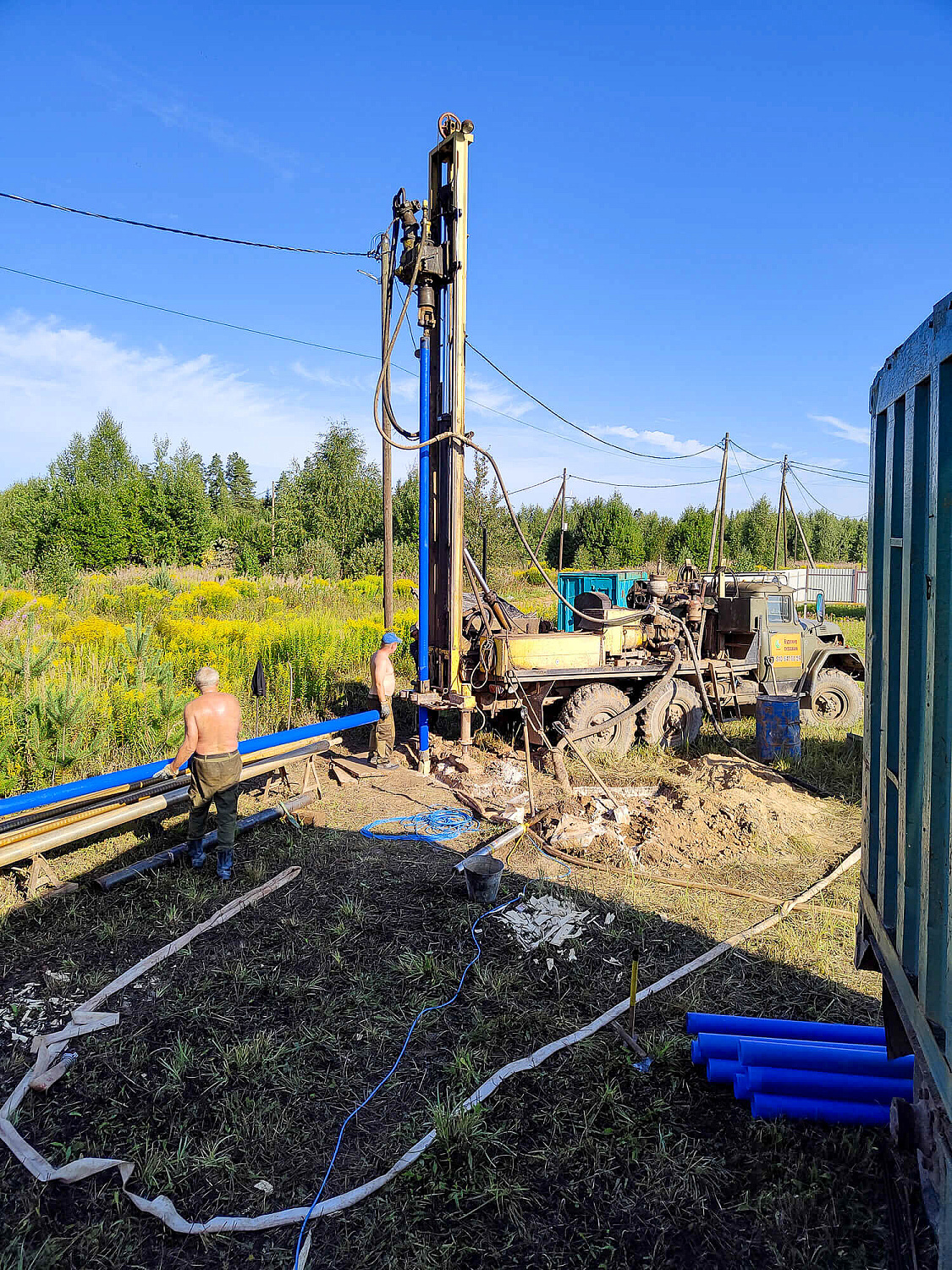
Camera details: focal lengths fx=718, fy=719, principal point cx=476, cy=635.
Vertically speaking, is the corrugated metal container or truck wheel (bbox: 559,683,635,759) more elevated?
the corrugated metal container

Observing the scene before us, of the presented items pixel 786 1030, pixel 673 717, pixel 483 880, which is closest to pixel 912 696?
pixel 786 1030

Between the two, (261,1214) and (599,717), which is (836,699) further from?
(261,1214)

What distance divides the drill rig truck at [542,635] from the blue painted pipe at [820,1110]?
495 cm

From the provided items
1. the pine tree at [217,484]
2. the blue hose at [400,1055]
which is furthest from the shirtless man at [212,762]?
the pine tree at [217,484]

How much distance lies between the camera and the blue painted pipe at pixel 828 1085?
2891 millimetres

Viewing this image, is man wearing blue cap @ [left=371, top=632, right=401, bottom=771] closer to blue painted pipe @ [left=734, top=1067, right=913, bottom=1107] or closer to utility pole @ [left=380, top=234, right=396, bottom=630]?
utility pole @ [left=380, top=234, right=396, bottom=630]

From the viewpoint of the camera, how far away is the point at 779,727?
8.23m

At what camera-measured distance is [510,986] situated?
3.99 meters

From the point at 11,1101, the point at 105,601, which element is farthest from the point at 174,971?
the point at 105,601

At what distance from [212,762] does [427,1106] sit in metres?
3.04

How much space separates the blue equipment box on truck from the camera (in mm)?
1942

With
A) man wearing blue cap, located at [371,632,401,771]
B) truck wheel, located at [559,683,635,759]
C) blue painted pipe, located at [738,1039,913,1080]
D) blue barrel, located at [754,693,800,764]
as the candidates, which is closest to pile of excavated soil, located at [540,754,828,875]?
blue barrel, located at [754,693,800,764]

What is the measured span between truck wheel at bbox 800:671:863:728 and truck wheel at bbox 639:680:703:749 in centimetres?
224

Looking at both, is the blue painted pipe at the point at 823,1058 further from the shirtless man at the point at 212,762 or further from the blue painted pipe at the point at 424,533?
the blue painted pipe at the point at 424,533
